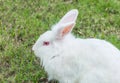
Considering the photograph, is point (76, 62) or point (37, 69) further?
point (37, 69)

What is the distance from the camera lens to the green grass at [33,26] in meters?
6.04

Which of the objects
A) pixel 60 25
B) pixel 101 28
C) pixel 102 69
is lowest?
pixel 101 28

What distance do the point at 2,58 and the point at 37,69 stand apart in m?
0.53

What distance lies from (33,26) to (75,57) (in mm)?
1809

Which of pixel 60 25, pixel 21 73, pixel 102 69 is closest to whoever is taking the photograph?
pixel 102 69

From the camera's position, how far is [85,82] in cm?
514

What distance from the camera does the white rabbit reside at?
510 centimetres

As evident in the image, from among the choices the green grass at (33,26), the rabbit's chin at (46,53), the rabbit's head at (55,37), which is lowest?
the green grass at (33,26)

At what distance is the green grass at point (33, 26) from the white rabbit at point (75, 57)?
57cm

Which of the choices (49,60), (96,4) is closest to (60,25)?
(49,60)

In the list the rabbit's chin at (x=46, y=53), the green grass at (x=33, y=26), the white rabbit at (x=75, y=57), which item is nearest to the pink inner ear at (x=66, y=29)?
the white rabbit at (x=75, y=57)

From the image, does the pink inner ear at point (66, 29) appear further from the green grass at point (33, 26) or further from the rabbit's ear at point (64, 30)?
the green grass at point (33, 26)

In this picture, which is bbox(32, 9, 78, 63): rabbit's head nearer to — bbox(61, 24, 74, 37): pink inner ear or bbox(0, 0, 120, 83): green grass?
bbox(61, 24, 74, 37): pink inner ear

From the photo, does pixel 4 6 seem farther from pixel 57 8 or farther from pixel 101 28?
pixel 101 28
